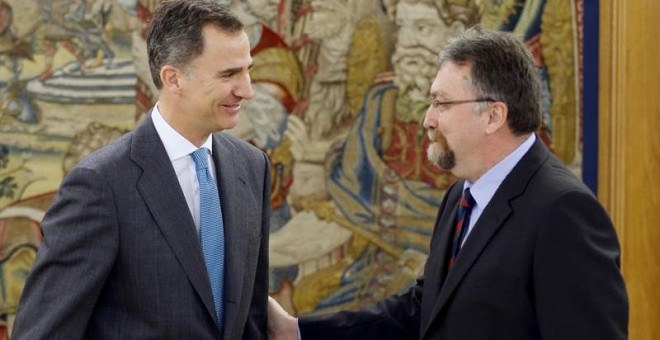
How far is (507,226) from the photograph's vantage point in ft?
11.4

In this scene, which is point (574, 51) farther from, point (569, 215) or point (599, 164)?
point (569, 215)

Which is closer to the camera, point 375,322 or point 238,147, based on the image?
point 238,147

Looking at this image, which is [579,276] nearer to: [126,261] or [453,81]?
[453,81]

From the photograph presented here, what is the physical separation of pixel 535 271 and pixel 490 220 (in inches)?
9.8

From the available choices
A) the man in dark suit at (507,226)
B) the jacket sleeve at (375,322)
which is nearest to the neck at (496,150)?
the man in dark suit at (507,226)

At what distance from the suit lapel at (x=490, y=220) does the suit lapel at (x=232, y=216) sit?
0.62 meters

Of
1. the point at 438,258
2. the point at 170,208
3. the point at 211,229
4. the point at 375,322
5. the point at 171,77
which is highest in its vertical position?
the point at 171,77

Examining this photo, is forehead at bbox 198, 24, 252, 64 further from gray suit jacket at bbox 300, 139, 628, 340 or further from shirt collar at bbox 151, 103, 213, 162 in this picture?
gray suit jacket at bbox 300, 139, 628, 340

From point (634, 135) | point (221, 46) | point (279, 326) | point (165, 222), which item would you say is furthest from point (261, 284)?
point (634, 135)

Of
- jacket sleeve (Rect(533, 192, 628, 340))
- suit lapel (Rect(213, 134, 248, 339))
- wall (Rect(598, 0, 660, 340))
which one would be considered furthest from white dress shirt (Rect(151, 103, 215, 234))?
wall (Rect(598, 0, 660, 340))

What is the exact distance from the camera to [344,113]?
616cm

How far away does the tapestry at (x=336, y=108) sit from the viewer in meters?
5.74

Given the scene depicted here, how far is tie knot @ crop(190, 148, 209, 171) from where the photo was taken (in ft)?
11.8

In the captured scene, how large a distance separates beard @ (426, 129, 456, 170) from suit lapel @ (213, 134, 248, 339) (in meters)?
0.63
